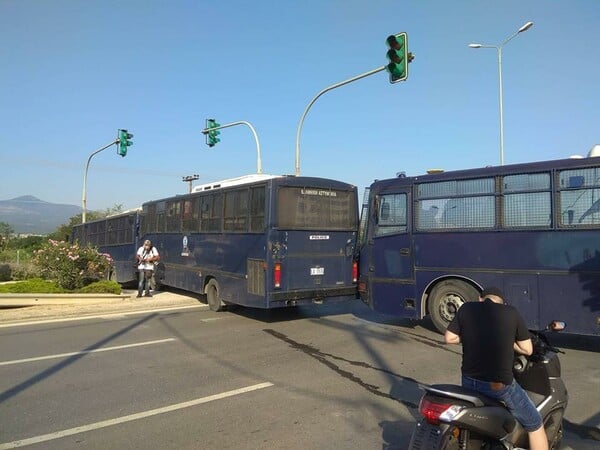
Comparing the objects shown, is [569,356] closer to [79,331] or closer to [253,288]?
[253,288]

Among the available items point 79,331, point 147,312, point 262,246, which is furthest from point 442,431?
point 147,312

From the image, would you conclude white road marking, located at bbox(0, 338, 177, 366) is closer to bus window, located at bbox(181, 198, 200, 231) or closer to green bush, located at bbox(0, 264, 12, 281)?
bus window, located at bbox(181, 198, 200, 231)

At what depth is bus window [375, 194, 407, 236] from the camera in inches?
394

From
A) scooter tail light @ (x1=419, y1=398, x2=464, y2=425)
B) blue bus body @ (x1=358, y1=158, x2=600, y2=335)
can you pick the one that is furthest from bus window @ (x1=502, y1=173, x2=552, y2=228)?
scooter tail light @ (x1=419, y1=398, x2=464, y2=425)

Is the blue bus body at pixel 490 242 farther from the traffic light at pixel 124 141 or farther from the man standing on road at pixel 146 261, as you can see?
the traffic light at pixel 124 141

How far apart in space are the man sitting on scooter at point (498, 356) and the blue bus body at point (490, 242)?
4.95 metres

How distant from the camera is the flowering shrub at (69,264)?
15383mm

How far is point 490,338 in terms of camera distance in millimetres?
3477

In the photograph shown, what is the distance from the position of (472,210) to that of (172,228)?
9.20 meters

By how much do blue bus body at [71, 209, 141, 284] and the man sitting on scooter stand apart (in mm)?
16214

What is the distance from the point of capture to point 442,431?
3252 mm

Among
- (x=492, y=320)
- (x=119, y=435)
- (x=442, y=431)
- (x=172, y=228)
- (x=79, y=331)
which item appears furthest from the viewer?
(x=172, y=228)

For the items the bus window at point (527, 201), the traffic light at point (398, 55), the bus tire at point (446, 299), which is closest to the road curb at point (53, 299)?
the bus tire at point (446, 299)

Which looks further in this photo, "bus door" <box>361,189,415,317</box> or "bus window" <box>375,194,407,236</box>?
"bus window" <box>375,194,407,236</box>
